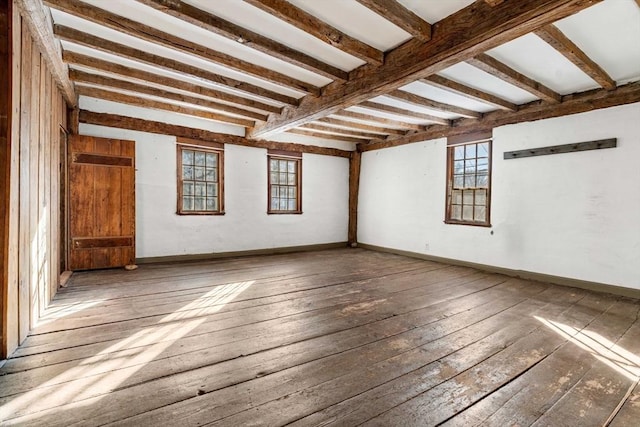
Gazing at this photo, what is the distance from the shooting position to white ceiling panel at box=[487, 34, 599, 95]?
2.99 meters

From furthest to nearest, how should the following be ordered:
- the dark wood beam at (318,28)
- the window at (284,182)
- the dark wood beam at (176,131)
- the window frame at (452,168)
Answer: the window at (284,182) < the window frame at (452,168) < the dark wood beam at (176,131) < the dark wood beam at (318,28)

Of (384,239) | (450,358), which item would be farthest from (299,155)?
(450,358)

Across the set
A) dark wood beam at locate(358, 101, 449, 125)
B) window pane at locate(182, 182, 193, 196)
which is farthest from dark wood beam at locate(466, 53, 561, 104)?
window pane at locate(182, 182, 193, 196)

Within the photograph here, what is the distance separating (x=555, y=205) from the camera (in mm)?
4504

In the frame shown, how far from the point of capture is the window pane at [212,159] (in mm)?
6039

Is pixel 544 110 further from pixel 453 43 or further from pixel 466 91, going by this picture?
pixel 453 43

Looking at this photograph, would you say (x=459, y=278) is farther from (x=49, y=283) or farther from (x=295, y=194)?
(x=49, y=283)

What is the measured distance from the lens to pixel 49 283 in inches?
133

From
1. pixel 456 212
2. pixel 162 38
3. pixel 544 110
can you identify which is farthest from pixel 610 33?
pixel 162 38

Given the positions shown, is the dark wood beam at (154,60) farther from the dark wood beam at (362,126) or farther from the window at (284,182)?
the window at (284,182)

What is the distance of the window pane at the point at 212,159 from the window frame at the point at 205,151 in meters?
0.06

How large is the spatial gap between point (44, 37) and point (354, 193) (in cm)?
617

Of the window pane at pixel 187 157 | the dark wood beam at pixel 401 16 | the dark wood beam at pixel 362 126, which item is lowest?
the window pane at pixel 187 157

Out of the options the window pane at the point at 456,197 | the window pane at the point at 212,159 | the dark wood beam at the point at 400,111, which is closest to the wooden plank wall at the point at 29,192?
the window pane at the point at 212,159
